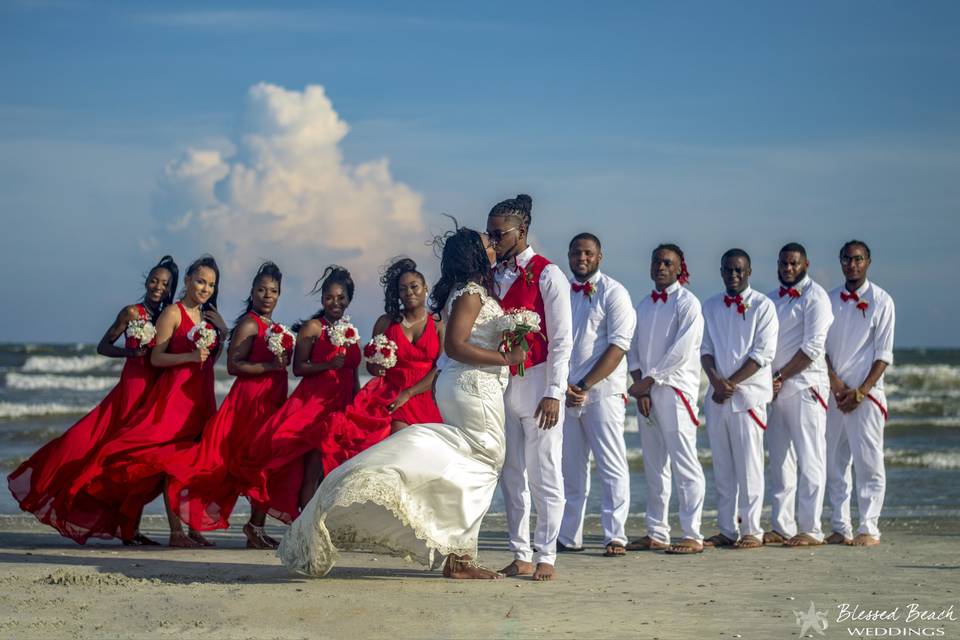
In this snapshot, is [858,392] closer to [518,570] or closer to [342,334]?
[518,570]

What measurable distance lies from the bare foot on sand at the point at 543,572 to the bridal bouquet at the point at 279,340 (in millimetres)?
2665

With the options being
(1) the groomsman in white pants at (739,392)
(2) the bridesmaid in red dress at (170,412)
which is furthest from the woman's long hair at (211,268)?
(1) the groomsman in white pants at (739,392)

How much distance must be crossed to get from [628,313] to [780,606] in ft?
9.19

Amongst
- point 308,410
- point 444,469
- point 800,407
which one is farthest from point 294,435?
point 800,407

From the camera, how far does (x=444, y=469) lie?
6.83 meters

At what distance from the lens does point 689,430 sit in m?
9.09

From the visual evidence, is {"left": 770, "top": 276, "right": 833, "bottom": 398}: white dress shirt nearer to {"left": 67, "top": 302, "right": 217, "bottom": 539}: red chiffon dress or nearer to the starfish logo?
the starfish logo

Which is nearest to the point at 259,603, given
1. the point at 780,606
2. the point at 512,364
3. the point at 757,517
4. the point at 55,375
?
the point at 512,364

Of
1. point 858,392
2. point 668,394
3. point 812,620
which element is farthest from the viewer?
point 858,392

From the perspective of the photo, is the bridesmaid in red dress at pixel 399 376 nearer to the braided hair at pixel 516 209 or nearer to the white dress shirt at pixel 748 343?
the braided hair at pixel 516 209

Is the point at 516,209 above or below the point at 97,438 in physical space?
above

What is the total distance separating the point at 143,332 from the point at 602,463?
3676 mm

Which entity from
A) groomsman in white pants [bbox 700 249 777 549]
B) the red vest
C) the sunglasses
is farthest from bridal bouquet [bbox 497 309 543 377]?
groomsman in white pants [bbox 700 249 777 549]

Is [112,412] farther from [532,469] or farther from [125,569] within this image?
[532,469]
